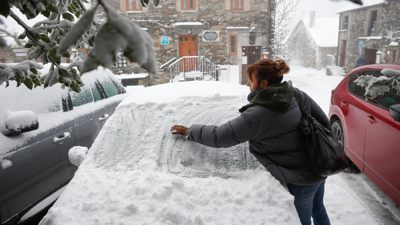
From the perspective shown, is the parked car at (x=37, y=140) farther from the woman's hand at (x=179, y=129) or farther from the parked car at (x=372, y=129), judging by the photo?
the parked car at (x=372, y=129)

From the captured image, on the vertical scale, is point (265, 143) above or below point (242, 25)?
below

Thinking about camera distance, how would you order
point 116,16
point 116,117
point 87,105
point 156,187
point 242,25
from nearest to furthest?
1. point 116,16
2. point 156,187
3. point 116,117
4. point 87,105
5. point 242,25

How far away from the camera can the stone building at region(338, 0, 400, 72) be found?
15.9 meters

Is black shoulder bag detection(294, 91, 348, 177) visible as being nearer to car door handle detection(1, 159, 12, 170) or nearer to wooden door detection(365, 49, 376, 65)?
car door handle detection(1, 159, 12, 170)

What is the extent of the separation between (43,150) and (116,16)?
3.00 metres

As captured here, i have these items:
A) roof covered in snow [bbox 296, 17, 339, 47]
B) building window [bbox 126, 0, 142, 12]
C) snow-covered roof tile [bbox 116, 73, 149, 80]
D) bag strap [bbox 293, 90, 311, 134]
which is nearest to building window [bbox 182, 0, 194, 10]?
building window [bbox 126, 0, 142, 12]

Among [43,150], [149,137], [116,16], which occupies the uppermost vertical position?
[116,16]

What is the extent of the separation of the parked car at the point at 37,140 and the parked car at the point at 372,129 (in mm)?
3121

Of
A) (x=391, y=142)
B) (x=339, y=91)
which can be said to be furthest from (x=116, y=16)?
(x=339, y=91)

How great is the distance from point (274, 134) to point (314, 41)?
109ft

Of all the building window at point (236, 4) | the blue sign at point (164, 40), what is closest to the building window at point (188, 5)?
the blue sign at point (164, 40)

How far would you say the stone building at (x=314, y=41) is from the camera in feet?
99.8

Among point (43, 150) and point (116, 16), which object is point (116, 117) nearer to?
point (43, 150)

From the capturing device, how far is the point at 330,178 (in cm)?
428
